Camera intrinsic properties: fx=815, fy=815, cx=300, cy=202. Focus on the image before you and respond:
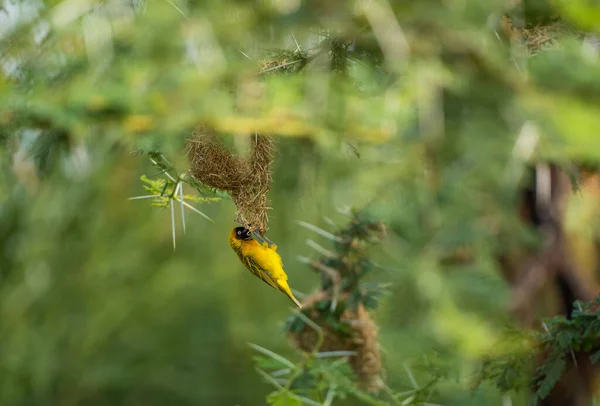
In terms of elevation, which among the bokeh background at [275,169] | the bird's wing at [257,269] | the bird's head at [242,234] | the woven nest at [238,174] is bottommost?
the bokeh background at [275,169]

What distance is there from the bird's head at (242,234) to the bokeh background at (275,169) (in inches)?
3.5

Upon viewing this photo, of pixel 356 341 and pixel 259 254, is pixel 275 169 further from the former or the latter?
pixel 259 254

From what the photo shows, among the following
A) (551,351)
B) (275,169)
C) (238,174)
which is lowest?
(275,169)

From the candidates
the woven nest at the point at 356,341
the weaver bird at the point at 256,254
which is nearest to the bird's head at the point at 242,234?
the weaver bird at the point at 256,254

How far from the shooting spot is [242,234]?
94cm

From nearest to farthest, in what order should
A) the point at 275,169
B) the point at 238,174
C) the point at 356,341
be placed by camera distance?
the point at 238,174 → the point at 356,341 → the point at 275,169

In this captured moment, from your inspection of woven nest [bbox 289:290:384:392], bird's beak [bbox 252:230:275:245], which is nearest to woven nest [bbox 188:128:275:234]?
bird's beak [bbox 252:230:275:245]

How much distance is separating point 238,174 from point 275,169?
2.13 feet

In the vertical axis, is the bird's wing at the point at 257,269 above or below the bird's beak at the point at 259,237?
below

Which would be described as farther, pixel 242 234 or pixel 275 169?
pixel 275 169

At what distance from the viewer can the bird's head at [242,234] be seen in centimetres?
93

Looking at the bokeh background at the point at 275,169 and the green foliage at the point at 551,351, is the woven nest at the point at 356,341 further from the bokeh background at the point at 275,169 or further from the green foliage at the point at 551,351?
the green foliage at the point at 551,351

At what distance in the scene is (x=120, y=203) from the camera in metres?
3.20

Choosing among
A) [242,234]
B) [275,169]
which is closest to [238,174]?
[242,234]
